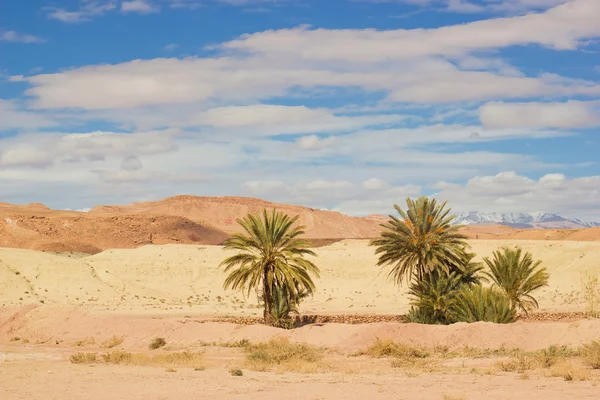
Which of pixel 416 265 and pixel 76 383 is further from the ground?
pixel 416 265

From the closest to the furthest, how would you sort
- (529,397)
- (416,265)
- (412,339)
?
(529,397)
(412,339)
(416,265)

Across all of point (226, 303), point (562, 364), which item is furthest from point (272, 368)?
point (226, 303)

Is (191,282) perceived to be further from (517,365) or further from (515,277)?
(517,365)

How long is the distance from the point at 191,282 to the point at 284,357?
126 feet

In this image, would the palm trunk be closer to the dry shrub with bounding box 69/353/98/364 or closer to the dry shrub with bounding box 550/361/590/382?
the dry shrub with bounding box 69/353/98/364

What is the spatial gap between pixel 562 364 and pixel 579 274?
36.8 meters

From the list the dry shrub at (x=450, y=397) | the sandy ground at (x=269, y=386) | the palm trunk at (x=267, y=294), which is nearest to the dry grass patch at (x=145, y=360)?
the sandy ground at (x=269, y=386)

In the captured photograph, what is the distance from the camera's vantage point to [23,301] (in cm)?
4897

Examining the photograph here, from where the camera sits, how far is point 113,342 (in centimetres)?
2988

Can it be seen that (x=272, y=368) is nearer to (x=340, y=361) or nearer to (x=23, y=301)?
(x=340, y=361)

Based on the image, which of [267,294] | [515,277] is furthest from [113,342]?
[515,277]

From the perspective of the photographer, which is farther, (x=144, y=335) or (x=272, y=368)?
(x=144, y=335)

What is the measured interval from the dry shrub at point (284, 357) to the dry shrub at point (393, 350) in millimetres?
1752

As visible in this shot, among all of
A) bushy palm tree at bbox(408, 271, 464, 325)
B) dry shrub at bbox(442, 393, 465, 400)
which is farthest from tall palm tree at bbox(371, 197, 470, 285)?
dry shrub at bbox(442, 393, 465, 400)
